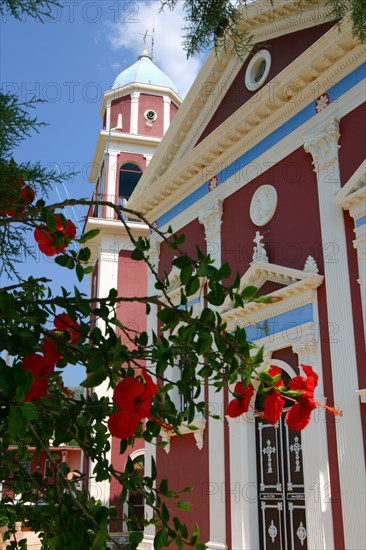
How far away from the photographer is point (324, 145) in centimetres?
994

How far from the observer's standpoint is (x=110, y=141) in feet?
74.8

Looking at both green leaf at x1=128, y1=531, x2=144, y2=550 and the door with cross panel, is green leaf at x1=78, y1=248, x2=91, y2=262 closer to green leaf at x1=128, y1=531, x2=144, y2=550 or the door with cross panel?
green leaf at x1=128, y1=531, x2=144, y2=550

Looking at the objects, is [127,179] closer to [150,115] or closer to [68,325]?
[150,115]

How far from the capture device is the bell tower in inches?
820

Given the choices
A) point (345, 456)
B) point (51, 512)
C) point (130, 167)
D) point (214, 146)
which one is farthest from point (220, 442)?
point (130, 167)

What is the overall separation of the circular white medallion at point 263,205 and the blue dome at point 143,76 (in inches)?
552

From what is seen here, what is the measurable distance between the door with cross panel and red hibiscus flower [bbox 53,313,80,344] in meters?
7.81

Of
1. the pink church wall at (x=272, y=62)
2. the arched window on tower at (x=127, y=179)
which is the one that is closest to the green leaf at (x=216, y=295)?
the pink church wall at (x=272, y=62)

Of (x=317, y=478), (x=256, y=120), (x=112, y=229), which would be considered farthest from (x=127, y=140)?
(x=317, y=478)

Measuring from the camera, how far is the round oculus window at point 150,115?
23.6 metres

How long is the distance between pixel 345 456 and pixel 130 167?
16421 mm

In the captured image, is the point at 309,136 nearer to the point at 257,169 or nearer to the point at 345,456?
the point at 257,169

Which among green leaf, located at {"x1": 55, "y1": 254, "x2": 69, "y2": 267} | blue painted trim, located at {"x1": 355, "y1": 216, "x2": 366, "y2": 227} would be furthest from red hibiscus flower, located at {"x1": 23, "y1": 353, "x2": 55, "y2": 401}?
blue painted trim, located at {"x1": 355, "y1": 216, "x2": 366, "y2": 227}

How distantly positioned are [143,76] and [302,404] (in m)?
23.7
